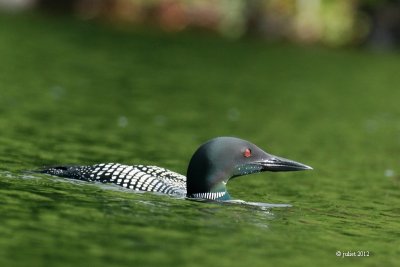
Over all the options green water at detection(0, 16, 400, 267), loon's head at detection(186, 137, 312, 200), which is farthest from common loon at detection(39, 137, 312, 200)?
green water at detection(0, 16, 400, 267)

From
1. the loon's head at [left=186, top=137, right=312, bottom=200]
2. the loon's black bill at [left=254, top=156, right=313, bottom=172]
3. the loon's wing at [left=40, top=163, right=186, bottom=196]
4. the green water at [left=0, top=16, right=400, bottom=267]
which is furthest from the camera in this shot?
the loon's black bill at [left=254, top=156, right=313, bottom=172]

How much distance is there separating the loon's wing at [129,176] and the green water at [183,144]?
0.16m

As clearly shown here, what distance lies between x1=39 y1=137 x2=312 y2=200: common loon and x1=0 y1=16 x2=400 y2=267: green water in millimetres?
185

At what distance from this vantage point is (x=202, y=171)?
28.0 feet

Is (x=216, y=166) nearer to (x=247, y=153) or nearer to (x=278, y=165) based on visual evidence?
(x=247, y=153)

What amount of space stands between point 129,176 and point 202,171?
0.57 m

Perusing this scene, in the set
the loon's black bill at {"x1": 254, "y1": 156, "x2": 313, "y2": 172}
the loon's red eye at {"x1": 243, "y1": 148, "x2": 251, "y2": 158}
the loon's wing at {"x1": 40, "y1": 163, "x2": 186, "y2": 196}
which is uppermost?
the loon's red eye at {"x1": 243, "y1": 148, "x2": 251, "y2": 158}

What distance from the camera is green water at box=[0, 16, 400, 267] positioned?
6.94m

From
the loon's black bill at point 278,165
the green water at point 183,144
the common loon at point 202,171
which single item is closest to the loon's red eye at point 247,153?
the common loon at point 202,171

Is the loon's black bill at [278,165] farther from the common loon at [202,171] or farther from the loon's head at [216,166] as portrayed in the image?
the loon's head at [216,166]

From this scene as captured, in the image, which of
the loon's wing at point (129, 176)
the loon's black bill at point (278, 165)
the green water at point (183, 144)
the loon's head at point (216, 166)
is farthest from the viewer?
the loon's black bill at point (278, 165)

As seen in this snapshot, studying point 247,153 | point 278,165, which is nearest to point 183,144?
point 278,165

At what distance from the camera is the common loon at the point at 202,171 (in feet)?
28.0

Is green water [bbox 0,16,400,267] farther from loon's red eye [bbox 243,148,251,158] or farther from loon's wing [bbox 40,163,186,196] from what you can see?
loon's red eye [bbox 243,148,251,158]
